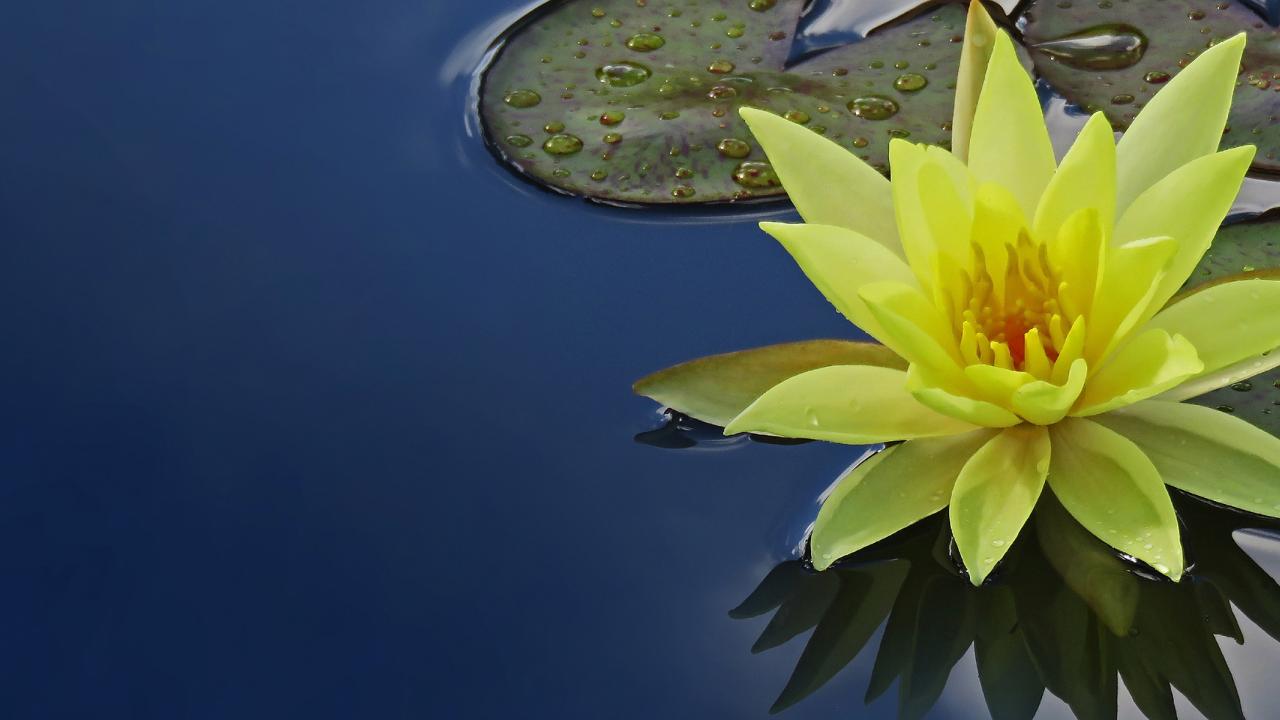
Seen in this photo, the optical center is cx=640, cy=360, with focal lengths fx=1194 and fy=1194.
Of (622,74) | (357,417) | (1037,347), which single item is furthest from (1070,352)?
(622,74)

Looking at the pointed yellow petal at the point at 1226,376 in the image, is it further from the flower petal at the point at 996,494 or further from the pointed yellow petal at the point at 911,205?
the pointed yellow petal at the point at 911,205

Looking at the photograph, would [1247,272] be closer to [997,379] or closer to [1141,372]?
[1141,372]

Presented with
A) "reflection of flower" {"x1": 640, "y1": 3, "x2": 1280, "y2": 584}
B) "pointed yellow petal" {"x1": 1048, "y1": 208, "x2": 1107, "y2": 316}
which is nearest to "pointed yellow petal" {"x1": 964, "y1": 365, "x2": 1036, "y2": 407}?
"reflection of flower" {"x1": 640, "y1": 3, "x2": 1280, "y2": 584}

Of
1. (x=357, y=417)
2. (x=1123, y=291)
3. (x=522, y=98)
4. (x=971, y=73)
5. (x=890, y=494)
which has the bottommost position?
(x=357, y=417)

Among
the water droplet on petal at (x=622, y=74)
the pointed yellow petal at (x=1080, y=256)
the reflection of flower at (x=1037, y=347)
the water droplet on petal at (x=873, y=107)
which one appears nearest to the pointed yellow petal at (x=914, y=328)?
the reflection of flower at (x=1037, y=347)

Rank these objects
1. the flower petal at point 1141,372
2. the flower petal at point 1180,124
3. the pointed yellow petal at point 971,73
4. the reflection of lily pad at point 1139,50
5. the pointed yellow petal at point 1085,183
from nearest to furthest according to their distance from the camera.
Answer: the flower petal at point 1141,372
the pointed yellow petal at point 1085,183
the flower petal at point 1180,124
the pointed yellow petal at point 971,73
the reflection of lily pad at point 1139,50

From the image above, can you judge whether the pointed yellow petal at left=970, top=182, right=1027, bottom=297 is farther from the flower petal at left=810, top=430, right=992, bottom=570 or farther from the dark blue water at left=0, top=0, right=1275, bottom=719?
the dark blue water at left=0, top=0, right=1275, bottom=719
